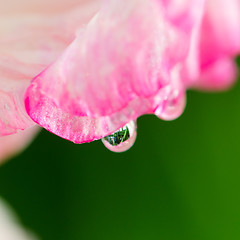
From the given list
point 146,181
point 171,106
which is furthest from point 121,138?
point 146,181

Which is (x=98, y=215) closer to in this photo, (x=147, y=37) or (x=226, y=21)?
(x=226, y=21)

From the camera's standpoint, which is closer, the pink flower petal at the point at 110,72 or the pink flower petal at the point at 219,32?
the pink flower petal at the point at 110,72

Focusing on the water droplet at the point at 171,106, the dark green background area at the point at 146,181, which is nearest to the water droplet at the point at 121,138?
the water droplet at the point at 171,106

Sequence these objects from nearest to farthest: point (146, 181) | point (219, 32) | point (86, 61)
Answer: point (86, 61) → point (219, 32) → point (146, 181)

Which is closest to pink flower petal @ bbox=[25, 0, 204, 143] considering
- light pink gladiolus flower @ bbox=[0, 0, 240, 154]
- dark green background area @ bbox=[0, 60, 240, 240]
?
light pink gladiolus flower @ bbox=[0, 0, 240, 154]

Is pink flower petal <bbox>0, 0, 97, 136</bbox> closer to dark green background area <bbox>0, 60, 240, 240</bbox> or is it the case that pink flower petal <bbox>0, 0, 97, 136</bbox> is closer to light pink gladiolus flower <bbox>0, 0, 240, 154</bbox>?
light pink gladiolus flower <bbox>0, 0, 240, 154</bbox>

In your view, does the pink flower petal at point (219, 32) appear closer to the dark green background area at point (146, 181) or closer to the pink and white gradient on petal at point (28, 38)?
the pink and white gradient on petal at point (28, 38)

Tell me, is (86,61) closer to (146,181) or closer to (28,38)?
(28,38)
